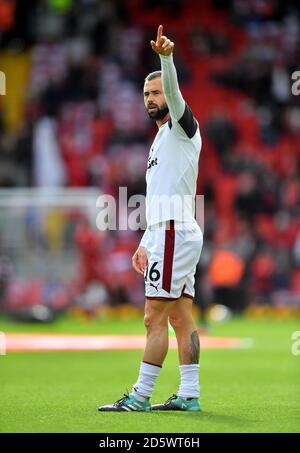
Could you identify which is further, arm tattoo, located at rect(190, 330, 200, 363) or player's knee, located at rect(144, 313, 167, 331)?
arm tattoo, located at rect(190, 330, 200, 363)

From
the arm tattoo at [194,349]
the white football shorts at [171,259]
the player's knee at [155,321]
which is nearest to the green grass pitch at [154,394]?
the arm tattoo at [194,349]

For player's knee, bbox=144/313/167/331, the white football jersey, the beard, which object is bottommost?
player's knee, bbox=144/313/167/331

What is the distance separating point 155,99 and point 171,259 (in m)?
1.09

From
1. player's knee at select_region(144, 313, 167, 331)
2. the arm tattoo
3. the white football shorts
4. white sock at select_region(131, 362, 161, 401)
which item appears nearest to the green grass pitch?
white sock at select_region(131, 362, 161, 401)

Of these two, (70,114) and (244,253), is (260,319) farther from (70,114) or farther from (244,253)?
(70,114)

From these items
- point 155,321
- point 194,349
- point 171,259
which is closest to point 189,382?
point 194,349

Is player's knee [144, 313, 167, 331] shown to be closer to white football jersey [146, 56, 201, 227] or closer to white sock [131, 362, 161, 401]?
white sock [131, 362, 161, 401]

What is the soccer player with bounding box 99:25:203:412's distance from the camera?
7.50 m

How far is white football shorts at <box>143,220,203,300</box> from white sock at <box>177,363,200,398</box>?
0.50m

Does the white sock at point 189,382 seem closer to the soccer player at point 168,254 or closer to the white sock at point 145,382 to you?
the soccer player at point 168,254

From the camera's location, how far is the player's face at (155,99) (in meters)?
7.57

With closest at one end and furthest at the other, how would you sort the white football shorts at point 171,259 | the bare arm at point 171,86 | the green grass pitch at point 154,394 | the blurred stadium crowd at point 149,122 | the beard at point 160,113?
the green grass pitch at point 154,394 < the bare arm at point 171,86 < the white football shorts at point 171,259 < the beard at point 160,113 < the blurred stadium crowd at point 149,122

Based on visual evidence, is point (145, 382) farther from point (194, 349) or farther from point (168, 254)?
point (168, 254)

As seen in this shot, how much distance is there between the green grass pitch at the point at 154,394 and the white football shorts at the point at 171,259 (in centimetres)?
82
